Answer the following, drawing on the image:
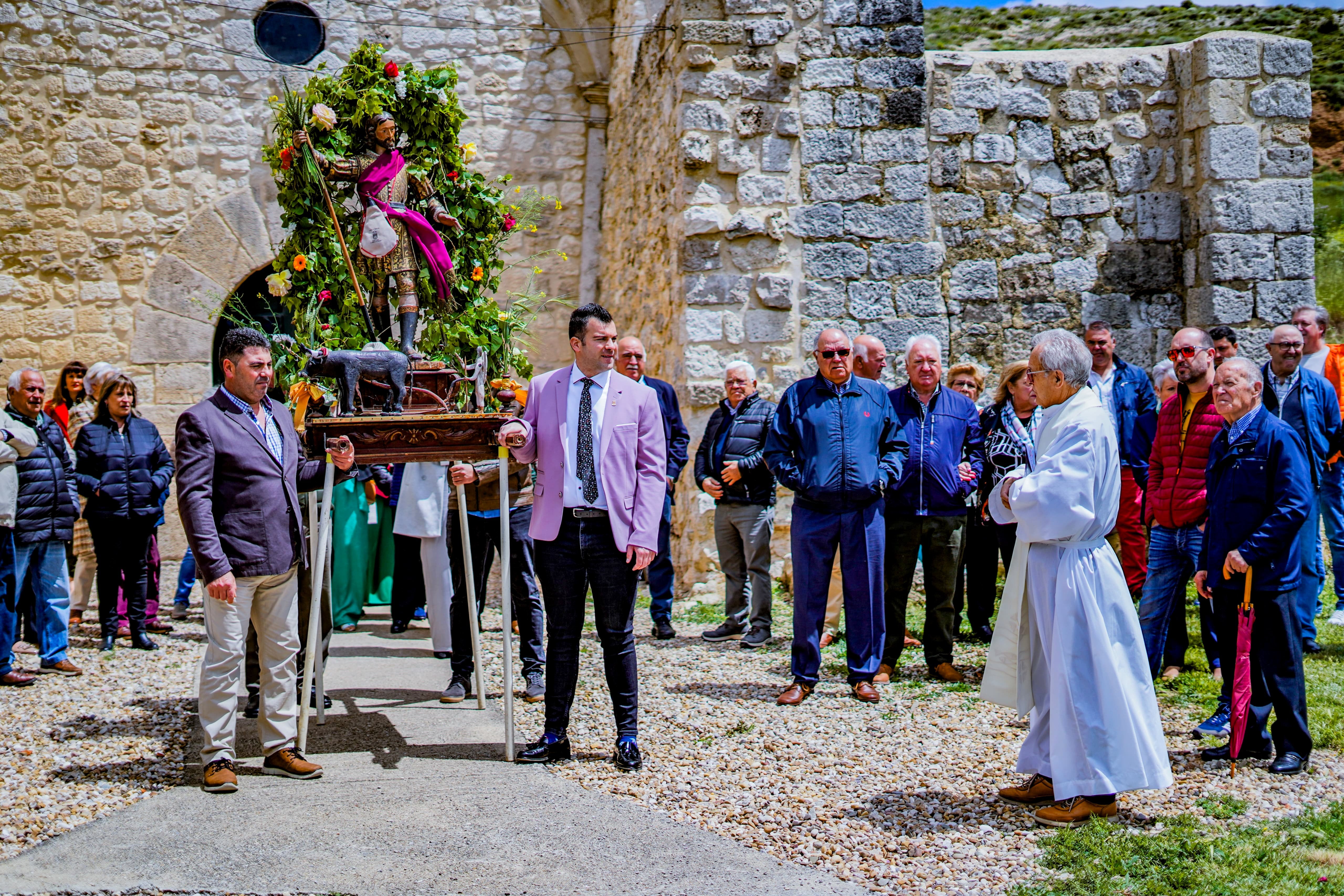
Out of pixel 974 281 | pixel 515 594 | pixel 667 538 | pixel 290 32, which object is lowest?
pixel 515 594

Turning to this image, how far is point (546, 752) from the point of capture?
464 cm

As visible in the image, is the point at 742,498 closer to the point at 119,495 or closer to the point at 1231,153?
the point at 119,495

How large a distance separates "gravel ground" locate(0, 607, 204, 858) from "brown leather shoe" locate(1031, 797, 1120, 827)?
3209mm

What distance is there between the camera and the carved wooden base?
181 inches

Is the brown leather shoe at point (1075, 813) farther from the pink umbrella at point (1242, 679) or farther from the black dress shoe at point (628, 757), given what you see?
the black dress shoe at point (628, 757)

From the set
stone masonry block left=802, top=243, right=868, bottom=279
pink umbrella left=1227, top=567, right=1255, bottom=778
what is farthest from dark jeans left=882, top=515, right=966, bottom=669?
stone masonry block left=802, top=243, right=868, bottom=279

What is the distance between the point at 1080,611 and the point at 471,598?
2.73 metres

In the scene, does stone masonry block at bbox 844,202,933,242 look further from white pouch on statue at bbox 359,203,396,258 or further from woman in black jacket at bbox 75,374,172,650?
woman in black jacket at bbox 75,374,172,650

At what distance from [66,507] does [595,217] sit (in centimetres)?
617

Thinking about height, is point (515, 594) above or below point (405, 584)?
above

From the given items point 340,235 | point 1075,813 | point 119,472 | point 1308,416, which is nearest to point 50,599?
point 119,472

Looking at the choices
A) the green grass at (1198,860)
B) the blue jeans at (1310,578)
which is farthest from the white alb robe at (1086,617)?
the blue jeans at (1310,578)

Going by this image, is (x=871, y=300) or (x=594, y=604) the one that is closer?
(x=594, y=604)

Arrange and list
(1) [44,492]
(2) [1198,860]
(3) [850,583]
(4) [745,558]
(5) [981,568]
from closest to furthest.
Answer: (2) [1198,860]
(3) [850,583]
(1) [44,492]
(5) [981,568]
(4) [745,558]
